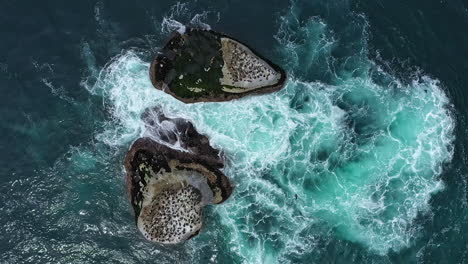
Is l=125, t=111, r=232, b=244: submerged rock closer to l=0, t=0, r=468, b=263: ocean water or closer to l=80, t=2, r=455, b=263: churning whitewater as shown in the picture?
l=0, t=0, r=468, b=263: ocean water

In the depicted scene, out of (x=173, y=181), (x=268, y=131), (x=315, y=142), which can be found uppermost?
(x=315, y=142)

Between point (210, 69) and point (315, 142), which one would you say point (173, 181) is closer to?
point (210, 69)

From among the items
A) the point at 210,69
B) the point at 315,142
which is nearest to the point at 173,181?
the point at 210,69

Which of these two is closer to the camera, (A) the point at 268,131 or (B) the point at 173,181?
(B) the point at 173,181

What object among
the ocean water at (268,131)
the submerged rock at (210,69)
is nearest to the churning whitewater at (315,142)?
the ocean water at (268,131)

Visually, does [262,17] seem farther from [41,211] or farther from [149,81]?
[41,211]

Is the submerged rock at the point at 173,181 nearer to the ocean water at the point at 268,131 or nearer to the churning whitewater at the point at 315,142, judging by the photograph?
the ocean water at the point at 268,131

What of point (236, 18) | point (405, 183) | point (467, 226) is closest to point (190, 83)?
point (236, 18)
